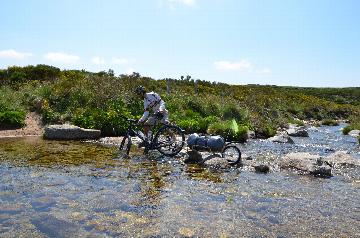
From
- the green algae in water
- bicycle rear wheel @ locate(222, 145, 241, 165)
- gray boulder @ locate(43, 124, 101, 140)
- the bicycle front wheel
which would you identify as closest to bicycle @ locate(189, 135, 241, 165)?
bicycle rear wheel @ locate(222, 145, 241, 165)

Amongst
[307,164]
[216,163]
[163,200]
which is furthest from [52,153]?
[307,164]

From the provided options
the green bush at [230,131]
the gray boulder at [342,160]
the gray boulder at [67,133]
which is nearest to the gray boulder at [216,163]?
the gray boulder at [342,160]

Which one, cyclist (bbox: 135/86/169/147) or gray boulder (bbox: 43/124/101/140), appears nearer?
cyclist (bbox: 135/86/169/147)

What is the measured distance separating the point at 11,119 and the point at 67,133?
405 cm

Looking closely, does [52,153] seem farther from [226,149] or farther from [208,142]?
[226,149]

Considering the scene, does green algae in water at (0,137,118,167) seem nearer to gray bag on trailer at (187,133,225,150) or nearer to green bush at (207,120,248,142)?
gray bag on trailer at (187,133,225,150)

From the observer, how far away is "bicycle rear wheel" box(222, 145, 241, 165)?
13.4 metres

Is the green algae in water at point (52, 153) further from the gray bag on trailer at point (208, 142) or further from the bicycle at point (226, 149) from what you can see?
the bicycle at point (226, 149)

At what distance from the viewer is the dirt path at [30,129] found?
2013cm

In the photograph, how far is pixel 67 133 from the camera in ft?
64.0

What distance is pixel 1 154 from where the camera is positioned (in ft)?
47.3

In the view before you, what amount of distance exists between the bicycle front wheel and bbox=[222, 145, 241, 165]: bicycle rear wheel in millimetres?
1649

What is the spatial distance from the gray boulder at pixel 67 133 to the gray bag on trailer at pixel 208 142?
7.97 m

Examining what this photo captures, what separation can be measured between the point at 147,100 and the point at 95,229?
803 cm
